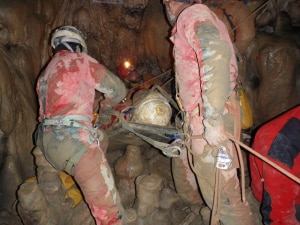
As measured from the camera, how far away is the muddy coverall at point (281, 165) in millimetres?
2496

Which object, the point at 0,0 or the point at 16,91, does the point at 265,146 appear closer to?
the point at 16,91

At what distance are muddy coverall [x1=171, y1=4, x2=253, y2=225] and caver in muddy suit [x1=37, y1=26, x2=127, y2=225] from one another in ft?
3.42

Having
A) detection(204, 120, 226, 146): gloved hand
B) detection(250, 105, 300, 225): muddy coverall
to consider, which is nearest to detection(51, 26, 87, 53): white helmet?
detection(204, 120, 226, 146): gloved hand

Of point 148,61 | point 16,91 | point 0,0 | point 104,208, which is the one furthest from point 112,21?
point 104,208

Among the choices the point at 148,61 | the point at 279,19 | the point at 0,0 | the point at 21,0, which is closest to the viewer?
the point at 0,0

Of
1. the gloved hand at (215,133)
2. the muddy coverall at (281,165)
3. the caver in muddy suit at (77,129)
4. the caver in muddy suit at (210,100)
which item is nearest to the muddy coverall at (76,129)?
the caver in muddy suit at (77,129)

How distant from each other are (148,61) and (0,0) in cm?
362

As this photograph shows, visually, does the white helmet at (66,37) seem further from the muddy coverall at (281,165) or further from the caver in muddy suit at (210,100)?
the muddy coverall at (281,165)

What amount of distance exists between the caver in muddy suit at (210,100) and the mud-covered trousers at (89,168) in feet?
3.38

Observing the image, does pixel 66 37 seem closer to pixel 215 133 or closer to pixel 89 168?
pixel 89 168

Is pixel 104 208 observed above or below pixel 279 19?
below

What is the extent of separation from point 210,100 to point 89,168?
1.54 m

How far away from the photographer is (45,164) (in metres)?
3.49

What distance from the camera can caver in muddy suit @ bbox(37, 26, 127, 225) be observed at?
9.25ft
